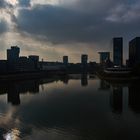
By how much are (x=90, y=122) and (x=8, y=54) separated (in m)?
175

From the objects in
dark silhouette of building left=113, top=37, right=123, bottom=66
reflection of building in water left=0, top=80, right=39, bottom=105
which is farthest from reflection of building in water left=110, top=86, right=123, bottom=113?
dark silhouette of building left=113, top=37, right=123, bottom=66

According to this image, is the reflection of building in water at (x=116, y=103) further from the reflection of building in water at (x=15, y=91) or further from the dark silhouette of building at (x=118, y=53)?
the dark silhouette of building at (x=118, y=53)

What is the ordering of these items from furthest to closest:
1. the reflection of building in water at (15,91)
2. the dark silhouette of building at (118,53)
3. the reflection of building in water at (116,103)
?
the dark silhouette of building at (118,53) < the reflection of building in water at (15,91) < the reflection of building in water at (116,103)

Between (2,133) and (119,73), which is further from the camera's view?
(119,73)

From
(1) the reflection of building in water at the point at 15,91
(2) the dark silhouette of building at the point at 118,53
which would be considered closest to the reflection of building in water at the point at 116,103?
(1) the reflection of building in water at the point at 15,91

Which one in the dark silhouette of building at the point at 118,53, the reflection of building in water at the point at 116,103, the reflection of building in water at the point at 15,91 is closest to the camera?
the reflection of building in water at the point at 116,103

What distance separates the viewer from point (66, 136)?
2333 cm

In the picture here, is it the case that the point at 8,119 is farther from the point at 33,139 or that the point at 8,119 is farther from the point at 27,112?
the point at 33,139

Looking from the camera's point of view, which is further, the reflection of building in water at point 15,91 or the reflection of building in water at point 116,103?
the reflection of building in water at point 15,91

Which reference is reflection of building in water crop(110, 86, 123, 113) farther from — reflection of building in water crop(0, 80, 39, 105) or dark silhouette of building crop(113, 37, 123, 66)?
dark silhouette of building crop(113, 37, 123, 66)

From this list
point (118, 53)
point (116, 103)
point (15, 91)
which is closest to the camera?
point (116, 103)

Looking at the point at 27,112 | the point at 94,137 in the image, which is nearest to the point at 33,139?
the point at 94,137

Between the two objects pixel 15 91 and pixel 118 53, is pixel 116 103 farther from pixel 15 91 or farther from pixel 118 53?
pixel 118 53

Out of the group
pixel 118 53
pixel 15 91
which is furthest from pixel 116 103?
pixel 118 53
